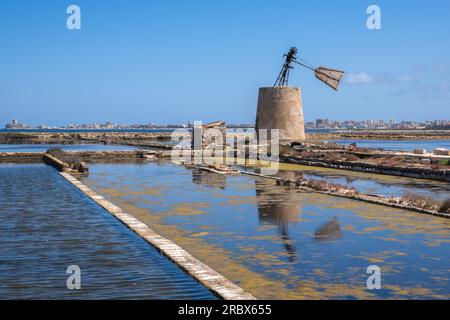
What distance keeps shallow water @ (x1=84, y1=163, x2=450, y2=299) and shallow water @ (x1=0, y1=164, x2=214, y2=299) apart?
28.0 inches

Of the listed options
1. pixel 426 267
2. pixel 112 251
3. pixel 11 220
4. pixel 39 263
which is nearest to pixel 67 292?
pixel 39 263

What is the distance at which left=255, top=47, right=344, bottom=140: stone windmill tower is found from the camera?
3497 centimetres

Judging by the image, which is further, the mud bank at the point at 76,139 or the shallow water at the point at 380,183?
the mud bank at the point at 76,139

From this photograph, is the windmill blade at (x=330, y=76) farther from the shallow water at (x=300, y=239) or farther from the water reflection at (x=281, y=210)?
the shallow water at (x=300, y=239)

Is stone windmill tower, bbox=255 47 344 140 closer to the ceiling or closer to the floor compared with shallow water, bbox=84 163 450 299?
closer to the ceiling

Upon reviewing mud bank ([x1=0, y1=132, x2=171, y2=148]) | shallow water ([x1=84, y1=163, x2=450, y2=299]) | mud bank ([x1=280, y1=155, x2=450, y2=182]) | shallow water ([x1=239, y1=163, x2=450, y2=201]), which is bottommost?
shallow water ([x1=84, y1=163, x2=450, y2=299])

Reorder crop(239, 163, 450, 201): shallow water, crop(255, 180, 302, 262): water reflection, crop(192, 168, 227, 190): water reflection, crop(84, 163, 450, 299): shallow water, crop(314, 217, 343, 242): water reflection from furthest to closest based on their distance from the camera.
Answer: crop(192, 168, 227, 190): water reflection
crop(239, 163, 450, 201): shallow water
crop(314, 217, 343, 242): water reflection
crop(255, 180, 302, 262): water reflection
crop(84, 163, 450, 299): shallow water

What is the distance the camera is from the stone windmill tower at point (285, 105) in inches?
1377

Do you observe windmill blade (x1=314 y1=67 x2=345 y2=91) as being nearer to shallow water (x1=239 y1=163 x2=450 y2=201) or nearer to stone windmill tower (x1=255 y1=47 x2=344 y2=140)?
stone windmill tower (x1=255 y1=47 x2=344 y2=140)

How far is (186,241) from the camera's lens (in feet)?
29.0

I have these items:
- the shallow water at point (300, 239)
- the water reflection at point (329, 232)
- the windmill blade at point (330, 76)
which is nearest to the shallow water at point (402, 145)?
the windmill blade at point (330, 76)

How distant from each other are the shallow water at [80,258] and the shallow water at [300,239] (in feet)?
2.33

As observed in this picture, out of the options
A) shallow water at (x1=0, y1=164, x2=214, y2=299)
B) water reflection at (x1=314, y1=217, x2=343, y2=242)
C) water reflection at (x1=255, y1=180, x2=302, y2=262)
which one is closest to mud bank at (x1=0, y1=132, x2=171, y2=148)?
water reflection at (x1=255, y1=180, x2=302, y2=262)

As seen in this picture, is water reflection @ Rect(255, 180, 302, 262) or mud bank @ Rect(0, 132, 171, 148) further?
mud bank @ Rect(0, 132, 171, 148)
